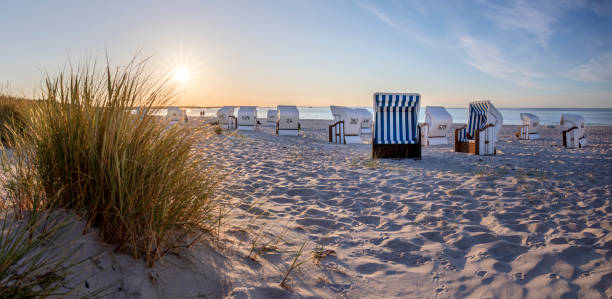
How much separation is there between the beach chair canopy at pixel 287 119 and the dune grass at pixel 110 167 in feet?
38.8

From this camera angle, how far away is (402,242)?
95.3 inches

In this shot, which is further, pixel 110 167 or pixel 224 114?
pixel 224 114

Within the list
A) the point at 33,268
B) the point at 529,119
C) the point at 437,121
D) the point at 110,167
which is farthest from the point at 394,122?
the point at 529,119

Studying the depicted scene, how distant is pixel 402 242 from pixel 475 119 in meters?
7.13

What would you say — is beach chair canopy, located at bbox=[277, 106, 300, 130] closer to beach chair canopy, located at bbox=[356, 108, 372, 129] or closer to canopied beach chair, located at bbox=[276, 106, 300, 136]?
canopied beach chair, located at bbox=[276, 106, 300, 136]

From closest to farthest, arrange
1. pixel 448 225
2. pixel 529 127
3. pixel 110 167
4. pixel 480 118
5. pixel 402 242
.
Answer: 1. pixel 110 167
2. pixel 402 242
3. pixel 448 225
4. pixel 480 118
5. pixel 529 127

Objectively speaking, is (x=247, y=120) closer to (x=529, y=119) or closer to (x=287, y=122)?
(x=287, y=122)

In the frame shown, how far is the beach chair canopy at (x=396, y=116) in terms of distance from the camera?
7.17 m

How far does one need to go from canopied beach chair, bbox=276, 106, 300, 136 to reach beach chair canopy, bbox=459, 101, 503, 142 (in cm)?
703

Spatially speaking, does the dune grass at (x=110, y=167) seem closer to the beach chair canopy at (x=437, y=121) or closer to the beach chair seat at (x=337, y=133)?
the beach chair seat at (x=337, y=133)

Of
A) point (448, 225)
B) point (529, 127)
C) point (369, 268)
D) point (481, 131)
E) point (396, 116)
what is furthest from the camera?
point (529, 127)

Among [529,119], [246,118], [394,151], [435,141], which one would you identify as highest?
[246,118]

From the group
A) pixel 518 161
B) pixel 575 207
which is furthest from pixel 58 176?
pixel 518 161

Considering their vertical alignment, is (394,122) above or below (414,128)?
above
